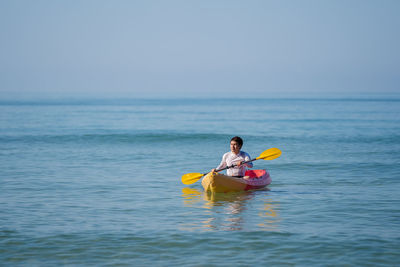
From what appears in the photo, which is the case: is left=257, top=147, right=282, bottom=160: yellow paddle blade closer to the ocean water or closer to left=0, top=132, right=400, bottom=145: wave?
the ocean water

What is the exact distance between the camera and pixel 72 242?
7.89 meters

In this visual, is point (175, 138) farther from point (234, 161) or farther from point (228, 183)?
point (228, 183)

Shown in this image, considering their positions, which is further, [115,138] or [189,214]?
[115,138]

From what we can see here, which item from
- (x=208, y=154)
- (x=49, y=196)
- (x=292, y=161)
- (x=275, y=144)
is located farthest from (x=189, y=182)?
(x=275, y=144)

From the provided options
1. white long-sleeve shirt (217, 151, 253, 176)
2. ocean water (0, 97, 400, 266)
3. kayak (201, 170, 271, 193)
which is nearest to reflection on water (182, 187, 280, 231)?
ocean water (0, 97, 400, 266)

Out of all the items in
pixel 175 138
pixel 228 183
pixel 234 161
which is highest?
pixel 234 161

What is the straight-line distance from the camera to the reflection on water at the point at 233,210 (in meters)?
8.87

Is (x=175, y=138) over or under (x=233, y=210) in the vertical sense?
under

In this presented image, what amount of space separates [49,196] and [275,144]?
18.1 meters

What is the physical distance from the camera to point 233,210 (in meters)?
10.2

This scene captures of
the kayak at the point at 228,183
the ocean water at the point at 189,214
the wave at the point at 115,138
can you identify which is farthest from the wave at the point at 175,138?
the kayak at the point at 228,183

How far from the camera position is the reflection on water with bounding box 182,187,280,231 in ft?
29.1

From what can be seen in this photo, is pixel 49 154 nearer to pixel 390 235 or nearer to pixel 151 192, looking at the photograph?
pixel 151 192

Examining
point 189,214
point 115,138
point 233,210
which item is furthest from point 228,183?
point 115,138
